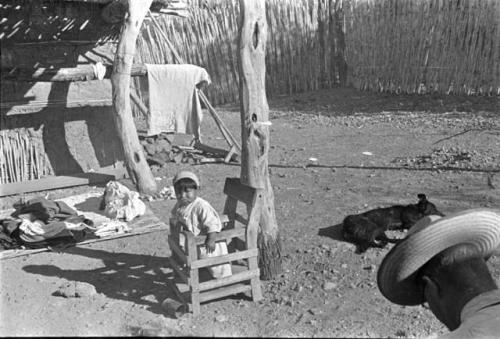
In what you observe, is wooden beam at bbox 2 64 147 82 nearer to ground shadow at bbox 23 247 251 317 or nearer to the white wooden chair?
ground shadow at bbox 23 247 251 317

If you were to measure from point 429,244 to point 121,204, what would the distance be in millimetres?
5557

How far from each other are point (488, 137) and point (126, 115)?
5600 millimetres

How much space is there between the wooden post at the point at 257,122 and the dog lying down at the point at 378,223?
0.84 m

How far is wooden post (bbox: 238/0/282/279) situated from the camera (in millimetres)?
4723

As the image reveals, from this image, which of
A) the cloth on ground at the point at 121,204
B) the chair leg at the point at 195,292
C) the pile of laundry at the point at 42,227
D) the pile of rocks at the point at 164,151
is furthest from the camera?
the pile of rocks at the point at 164,151

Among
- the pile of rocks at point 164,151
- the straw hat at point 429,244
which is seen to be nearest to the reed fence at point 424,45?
the pile of rocks at point 164,151

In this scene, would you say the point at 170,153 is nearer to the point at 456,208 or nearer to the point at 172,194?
the point at 172,194

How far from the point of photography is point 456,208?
244 inches

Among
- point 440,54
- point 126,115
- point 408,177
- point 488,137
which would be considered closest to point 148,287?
point 126,115

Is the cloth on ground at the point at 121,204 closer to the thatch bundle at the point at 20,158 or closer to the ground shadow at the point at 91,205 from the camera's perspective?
the ground shadow at the point at 91,205

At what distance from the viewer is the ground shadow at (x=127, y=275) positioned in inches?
188

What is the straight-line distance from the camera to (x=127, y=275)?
522 centimetres

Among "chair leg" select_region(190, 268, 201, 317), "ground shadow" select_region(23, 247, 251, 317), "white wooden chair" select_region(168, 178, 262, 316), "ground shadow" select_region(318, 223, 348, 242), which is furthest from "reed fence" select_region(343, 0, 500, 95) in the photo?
"chair leg" select_region(190, 268, 201, 317)

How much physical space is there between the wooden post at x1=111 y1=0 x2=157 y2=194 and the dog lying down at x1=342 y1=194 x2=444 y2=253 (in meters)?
3.22
